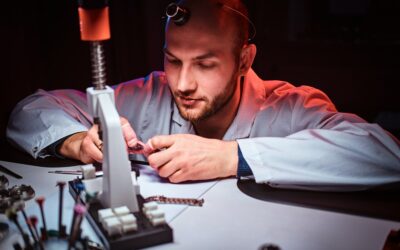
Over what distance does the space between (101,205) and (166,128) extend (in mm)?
925

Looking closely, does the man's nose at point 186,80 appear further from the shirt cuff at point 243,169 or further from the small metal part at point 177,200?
the small metal part at point 177,200

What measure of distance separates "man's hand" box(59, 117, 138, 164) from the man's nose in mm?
236

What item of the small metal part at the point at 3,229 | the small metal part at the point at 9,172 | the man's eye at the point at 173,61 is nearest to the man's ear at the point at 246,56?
the man's eye at the point at 173,61

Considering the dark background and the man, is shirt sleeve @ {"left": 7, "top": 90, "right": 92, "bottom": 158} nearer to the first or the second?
the man

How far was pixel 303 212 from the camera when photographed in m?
1.35

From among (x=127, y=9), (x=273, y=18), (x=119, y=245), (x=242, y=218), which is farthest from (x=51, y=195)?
(x=273, y=18)

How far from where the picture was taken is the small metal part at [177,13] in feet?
5.37

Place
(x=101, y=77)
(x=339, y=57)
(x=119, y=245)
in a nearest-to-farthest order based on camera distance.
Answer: (x=119, y=245) < (x=101, y=77) < (x=339, y=57)

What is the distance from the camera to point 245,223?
1288mm

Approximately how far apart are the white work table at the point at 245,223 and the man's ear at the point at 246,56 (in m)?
0.64

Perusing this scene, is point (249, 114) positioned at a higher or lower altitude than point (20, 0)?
lower

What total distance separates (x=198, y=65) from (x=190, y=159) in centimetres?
40

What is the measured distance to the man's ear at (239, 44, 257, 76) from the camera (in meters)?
1.96

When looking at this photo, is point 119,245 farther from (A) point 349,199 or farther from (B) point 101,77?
(A) point 349,199
